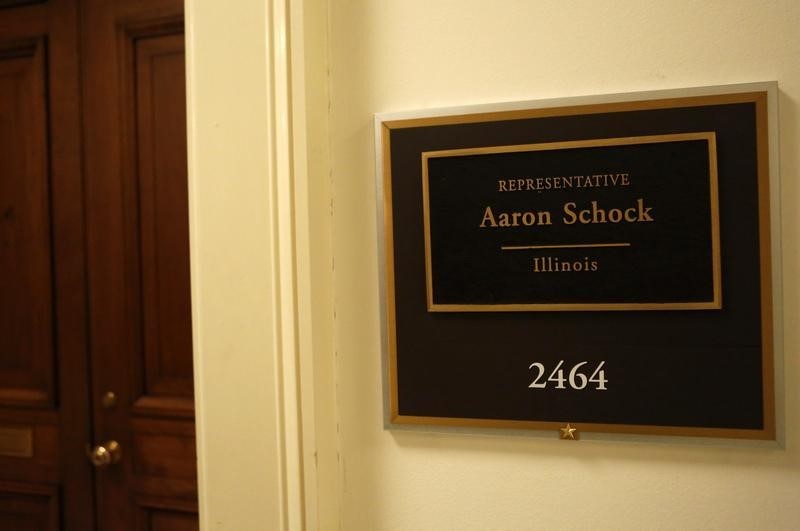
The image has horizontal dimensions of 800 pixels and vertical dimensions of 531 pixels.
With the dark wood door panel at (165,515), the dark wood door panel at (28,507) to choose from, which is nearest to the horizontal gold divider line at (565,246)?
the dark wood door panel at (165,515)

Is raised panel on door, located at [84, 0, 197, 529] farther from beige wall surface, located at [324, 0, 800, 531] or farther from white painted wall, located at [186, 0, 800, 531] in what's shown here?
beige wall surface, located at [324, 0, 800, 531]

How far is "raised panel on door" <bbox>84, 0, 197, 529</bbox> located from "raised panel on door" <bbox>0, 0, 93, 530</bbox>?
2.1 inches

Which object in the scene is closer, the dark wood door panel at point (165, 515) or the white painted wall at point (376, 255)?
the white painted wall at point (376, 255)

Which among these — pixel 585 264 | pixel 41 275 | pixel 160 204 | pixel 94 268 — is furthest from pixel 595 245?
pixel 41 275

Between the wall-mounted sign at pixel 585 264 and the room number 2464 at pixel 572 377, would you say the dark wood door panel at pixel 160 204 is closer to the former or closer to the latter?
the wall-mounted sign at pixel 585 264

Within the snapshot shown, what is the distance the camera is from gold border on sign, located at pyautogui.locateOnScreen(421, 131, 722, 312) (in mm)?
809

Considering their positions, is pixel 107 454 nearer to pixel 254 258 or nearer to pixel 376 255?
pixel 254 258

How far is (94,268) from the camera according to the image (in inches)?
49.2

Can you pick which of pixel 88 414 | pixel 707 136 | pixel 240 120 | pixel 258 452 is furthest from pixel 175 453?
pixel 707 136

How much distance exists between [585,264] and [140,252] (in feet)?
3.26

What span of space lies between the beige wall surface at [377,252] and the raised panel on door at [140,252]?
45 centimetres

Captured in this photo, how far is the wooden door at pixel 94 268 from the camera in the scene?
1.21 meters

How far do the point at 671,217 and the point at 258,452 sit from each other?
78 cm

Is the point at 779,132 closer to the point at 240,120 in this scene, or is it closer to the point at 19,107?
the point at 240,120
